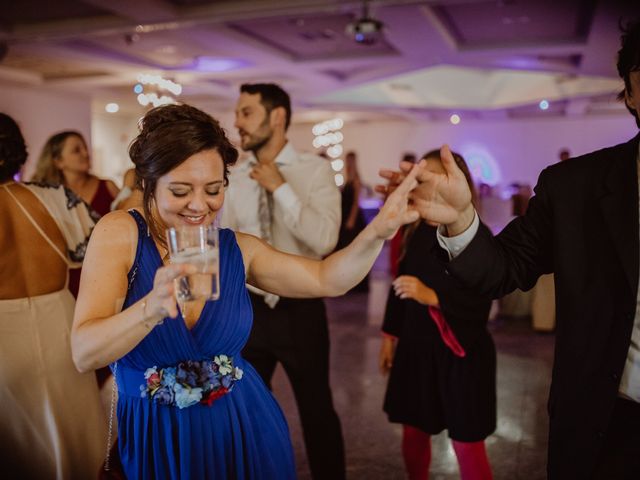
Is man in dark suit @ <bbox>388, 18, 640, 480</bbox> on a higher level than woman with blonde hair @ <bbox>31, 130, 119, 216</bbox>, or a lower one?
lower

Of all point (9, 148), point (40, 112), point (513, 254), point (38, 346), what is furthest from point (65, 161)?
point (40, 112)

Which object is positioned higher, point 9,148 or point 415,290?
point 9,148

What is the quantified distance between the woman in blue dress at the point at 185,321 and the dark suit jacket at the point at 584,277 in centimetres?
31

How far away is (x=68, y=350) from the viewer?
243 centimetres

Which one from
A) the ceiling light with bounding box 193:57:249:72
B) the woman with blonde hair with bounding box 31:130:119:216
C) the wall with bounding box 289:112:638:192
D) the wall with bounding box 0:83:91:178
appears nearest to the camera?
the woman with blonde hair with bounding box 31:130:119:216

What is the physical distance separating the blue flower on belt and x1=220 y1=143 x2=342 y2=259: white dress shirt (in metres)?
1.12

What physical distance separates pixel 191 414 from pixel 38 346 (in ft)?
3.61

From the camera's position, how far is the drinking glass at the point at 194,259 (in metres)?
1.17

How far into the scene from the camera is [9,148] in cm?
235

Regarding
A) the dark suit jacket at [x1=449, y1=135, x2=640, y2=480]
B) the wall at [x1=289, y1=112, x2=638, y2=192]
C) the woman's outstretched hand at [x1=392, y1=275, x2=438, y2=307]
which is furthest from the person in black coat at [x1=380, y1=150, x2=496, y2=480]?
the wall at [x1=289, y1=112, x2=638, y2=192]

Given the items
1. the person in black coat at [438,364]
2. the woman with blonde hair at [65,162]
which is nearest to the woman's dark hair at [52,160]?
the woman with blonde hair at [65,162]

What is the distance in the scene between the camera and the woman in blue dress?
1487 millimetres

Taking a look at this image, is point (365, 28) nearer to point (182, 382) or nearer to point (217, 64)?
point (217, 64)

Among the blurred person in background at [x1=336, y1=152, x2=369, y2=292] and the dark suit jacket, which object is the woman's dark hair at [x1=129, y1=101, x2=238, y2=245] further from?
the blurred person in background at [x1=336, y1=152, x2=369, y2=292]
